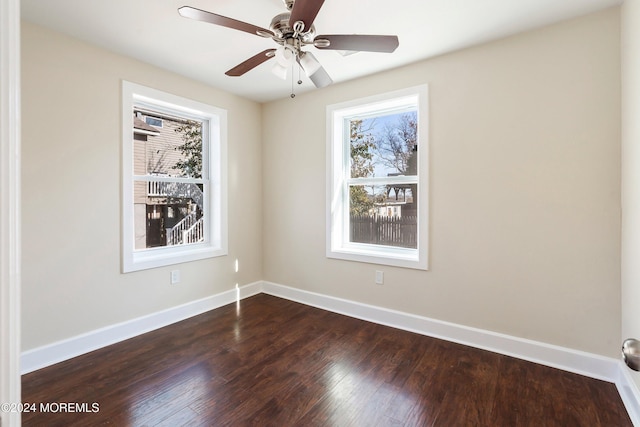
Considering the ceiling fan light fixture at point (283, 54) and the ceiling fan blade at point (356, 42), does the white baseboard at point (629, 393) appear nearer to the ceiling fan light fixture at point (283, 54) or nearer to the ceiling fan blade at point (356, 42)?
the ceiling fan blade at point (356, 42)

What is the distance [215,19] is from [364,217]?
231cm

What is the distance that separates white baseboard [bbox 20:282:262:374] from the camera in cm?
222

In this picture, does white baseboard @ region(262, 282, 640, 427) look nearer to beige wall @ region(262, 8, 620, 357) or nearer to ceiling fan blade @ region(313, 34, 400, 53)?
beige wall @ region(262, 8, 620, 357)

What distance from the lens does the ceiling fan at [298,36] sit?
4.99ft

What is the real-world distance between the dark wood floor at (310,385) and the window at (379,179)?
2.91ft

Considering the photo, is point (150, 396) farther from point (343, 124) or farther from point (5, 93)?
point (343, 124)

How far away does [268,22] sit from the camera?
2168 millimetres

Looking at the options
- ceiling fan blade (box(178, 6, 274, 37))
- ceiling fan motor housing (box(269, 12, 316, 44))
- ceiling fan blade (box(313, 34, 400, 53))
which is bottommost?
ceiling fan blade (box(313, 34, 400, 53))

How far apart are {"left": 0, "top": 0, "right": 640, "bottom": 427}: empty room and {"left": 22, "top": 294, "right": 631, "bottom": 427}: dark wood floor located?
16 millimetres

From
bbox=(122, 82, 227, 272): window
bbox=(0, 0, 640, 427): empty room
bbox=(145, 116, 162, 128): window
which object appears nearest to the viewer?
bbox=(0, 0, 640, 427): empty room

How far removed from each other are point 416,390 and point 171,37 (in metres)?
3.11

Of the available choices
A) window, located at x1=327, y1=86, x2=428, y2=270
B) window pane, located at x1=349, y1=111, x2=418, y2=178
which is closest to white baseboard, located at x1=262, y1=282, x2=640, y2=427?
window, located at x1=327, y1=86, x2=428, y2=270

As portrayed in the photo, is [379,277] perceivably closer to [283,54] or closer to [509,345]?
[509,345]

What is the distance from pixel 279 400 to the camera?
1.89m
